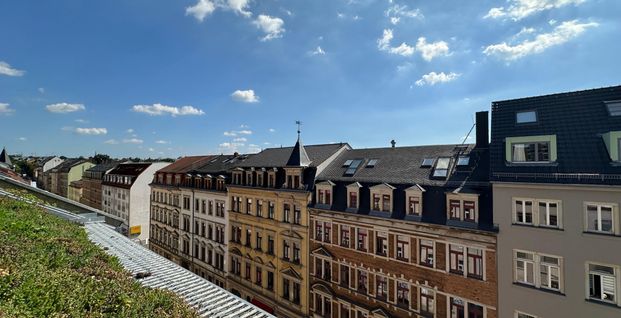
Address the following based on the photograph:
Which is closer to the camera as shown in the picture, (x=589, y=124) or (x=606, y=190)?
(x=606, y=190)

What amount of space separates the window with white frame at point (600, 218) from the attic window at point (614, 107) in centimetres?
464

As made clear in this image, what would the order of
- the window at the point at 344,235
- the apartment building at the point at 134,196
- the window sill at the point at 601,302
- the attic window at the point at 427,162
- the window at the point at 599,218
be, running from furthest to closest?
the apartment building at the point at 134,196 → the window at the point at 344,235 → the attic window at the point at 427,162 → the window at the point at 599,218 → the window sill at the point at 601,302

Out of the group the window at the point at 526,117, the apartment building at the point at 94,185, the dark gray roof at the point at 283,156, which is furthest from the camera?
the apartment building at the point at 94,185

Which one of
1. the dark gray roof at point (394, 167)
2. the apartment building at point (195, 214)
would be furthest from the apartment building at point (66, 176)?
the dark gray roof at point (394, 167)

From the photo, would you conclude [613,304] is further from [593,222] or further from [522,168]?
[522,168]

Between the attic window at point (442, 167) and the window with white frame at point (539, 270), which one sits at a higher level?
the attic window at point (442, 167)

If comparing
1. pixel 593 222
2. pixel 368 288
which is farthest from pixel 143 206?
pixel 593 222

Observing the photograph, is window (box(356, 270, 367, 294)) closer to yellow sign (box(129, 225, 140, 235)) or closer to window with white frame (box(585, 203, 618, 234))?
window with white frame (box(585, 203, 618, 234))

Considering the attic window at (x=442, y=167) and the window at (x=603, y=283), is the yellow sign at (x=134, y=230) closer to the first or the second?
the attic window at (x=442, y=167)

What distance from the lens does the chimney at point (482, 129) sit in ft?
66.5

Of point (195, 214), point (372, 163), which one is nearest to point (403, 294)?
point (372, 163)

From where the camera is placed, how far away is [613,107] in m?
15.0

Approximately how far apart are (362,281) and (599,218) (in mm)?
13293

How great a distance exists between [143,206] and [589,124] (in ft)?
193
